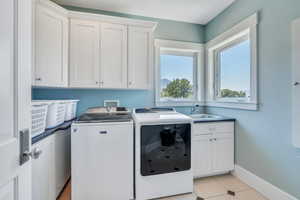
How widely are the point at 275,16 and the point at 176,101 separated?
173 cm

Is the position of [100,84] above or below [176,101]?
above

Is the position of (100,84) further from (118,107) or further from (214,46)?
(214,46)

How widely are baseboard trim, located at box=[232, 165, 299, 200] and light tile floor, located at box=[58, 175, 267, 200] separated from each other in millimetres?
55

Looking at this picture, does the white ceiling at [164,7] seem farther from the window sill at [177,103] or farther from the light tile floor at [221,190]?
the light tile floor at [221,190]

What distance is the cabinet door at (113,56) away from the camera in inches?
86.0

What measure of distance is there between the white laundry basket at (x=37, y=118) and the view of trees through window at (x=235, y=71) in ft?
8.16

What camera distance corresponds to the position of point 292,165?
1.50 metres

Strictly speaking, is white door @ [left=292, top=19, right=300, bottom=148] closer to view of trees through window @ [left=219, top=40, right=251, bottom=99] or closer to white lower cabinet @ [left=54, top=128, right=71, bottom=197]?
view of trees through window @ [left=219, top=40, right=251, bottom=99]

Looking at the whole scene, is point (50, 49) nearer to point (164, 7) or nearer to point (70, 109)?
point (70, 109)

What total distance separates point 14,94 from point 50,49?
155 centimetres

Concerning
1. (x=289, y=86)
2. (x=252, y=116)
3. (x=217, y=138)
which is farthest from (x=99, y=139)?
(x=289, y=86)

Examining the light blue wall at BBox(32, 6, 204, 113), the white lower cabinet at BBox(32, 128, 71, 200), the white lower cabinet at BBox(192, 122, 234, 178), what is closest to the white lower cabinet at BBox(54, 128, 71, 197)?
the white lower cabinet at BBox(32, 128, 71, 200)

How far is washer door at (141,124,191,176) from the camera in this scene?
5.60 feet

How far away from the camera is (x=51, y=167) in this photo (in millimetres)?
1529
